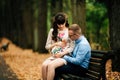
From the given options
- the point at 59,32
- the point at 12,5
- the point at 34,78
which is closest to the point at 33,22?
the point at 12,5

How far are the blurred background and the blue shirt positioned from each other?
5871 millimetres

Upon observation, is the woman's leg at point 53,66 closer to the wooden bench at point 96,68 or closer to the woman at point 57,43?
the woman at point 57,43

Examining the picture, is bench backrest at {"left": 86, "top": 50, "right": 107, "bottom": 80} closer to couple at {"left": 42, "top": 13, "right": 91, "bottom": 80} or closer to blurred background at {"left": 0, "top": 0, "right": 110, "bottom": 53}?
couple at {"left": 42, "top": 13, "right": 91, "bottom": 80}

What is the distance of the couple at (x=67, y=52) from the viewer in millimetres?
8812

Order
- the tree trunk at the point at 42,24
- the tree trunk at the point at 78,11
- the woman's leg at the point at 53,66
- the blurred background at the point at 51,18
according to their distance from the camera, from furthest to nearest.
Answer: the tree trunk at the point at 42,24 → the blurred background at the point at 51,18 → the tree trunk at the point at 78,11 → the woman's leg at the point at 53,66

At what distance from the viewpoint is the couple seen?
28.9ft

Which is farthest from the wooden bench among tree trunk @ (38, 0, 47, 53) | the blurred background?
tree trunk @ (38, 0, 47, 53)

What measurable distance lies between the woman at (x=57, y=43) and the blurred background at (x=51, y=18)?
520 centimetres

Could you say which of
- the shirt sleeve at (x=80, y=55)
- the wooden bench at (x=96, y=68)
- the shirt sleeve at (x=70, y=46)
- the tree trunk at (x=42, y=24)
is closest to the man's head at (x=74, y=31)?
the shirt sleeve at (x=80, y=55)

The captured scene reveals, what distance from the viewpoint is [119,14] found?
40.0 ft

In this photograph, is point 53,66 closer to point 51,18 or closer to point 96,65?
point 96,65

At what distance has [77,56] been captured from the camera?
8.78m

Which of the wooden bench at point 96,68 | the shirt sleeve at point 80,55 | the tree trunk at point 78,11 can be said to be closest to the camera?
the wooden bench at point 96,68

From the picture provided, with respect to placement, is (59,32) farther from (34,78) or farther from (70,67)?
(34,78)
